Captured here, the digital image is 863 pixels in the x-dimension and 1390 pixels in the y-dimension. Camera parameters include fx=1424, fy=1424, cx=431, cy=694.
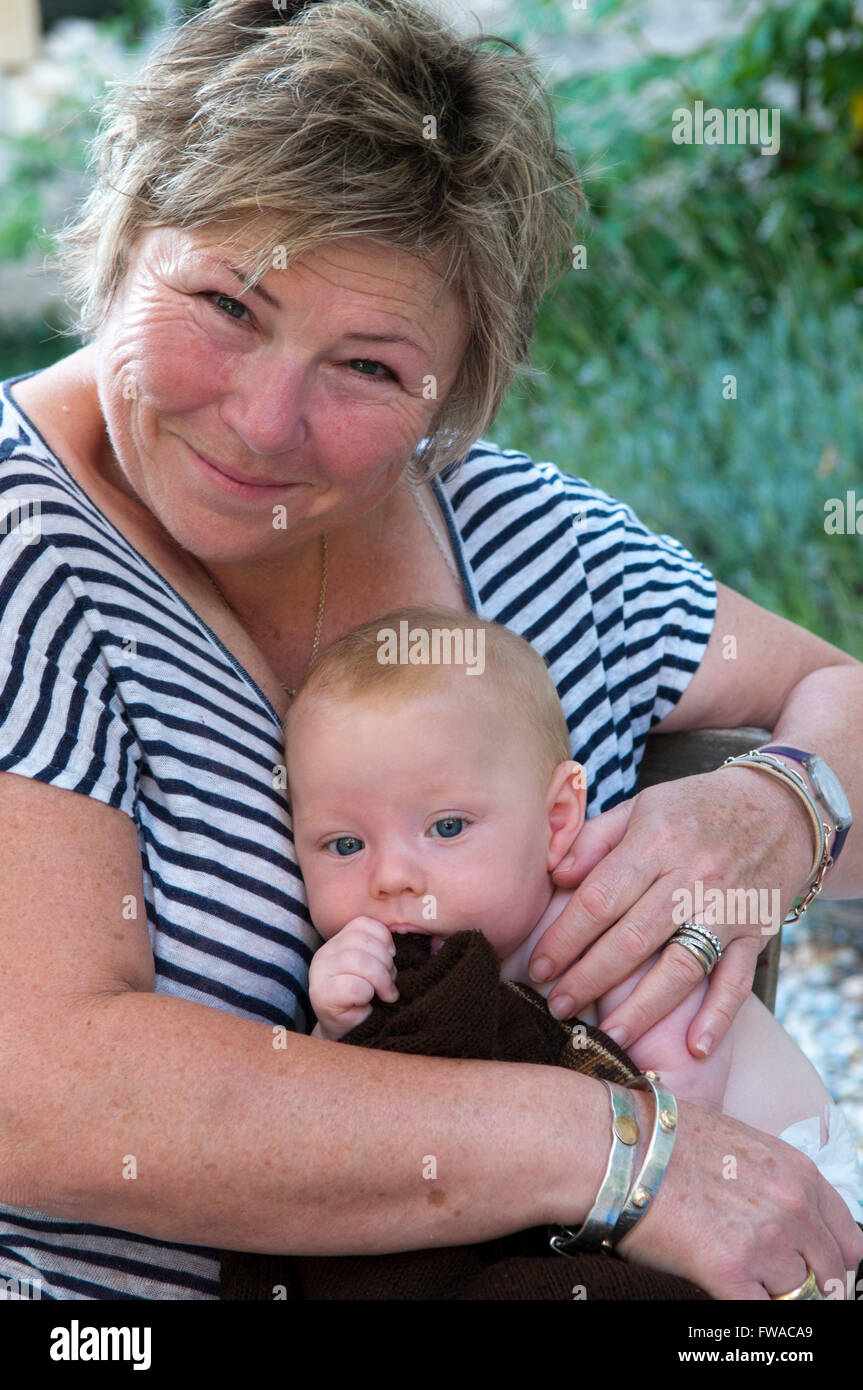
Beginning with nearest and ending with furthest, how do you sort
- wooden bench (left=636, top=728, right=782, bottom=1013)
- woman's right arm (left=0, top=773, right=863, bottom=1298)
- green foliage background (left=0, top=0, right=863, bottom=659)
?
woman's right arm (left=0, top=773, right=863, bottom=1298)
wooden bench (left=636, top=728, right=782, bottom=1013)
green foliage background (left=0, top=0, right=863, bottom=659)

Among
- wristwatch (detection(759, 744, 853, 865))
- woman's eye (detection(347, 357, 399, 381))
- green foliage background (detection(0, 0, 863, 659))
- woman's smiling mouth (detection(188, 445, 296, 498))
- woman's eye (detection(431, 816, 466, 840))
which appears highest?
green foliage background (detection(0, 0, 863, 659))

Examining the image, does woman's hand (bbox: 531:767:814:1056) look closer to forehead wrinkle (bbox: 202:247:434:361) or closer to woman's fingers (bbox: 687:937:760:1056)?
woman's fingers (bbox: 687:937:760:1056)


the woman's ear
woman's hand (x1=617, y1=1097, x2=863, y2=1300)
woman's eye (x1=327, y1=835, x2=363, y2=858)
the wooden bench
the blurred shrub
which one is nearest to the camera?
woman's hand (x1=617, y1=1097, x2=863, y2=1300)

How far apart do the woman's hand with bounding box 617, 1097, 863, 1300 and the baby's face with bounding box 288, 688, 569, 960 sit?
0.34m

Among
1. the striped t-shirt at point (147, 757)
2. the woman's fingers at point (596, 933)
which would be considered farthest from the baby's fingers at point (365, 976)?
the woman's fingers at point (596, 933)

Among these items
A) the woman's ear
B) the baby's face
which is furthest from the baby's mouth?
the woman's ear

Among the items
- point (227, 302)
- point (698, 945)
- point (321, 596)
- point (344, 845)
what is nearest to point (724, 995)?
point (698, 945)

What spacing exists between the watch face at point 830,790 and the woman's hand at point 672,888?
42 millimetres

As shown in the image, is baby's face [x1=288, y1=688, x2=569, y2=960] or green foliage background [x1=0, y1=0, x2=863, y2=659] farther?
green foliage background [x1=0, y1=0, x2=863, y2=659]

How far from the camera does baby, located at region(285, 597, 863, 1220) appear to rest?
166 cm

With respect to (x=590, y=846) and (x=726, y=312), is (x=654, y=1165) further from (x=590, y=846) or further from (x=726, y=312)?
(x=726, y=312)

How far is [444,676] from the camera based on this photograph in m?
1.73

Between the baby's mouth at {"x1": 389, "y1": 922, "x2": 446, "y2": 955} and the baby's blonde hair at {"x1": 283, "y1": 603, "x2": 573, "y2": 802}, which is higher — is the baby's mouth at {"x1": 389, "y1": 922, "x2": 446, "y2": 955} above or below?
below

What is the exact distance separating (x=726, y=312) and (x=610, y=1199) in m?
4.26
